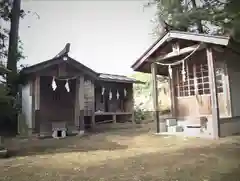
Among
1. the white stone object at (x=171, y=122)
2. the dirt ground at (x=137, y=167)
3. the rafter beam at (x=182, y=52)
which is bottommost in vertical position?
the dirt ground at (x=137, y=167)

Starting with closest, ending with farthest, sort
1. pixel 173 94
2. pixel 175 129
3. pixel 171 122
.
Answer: pixel 175 129
pixel 171 122
pixel 173 94

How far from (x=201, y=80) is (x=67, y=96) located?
304 inches

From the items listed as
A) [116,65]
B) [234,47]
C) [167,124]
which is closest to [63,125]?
[167,124]

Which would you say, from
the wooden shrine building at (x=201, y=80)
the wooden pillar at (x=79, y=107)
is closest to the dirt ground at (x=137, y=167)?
the wooden shrine building at (x=201, y=80)

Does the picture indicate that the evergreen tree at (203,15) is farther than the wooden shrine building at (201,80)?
Yes

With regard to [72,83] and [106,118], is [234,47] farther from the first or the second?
[106,118]

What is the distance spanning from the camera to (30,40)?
20.2 m

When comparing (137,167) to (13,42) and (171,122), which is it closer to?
(171,122)

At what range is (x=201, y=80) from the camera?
10773mm

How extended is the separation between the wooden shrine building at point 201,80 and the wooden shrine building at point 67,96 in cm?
335

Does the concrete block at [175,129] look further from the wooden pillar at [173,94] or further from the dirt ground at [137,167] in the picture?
the dirt ground at [137,167]

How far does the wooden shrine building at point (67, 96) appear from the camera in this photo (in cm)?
1158

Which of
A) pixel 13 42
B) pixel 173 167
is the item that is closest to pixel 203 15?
pixel 173 167

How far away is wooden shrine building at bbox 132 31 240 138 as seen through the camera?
8.68 metres
